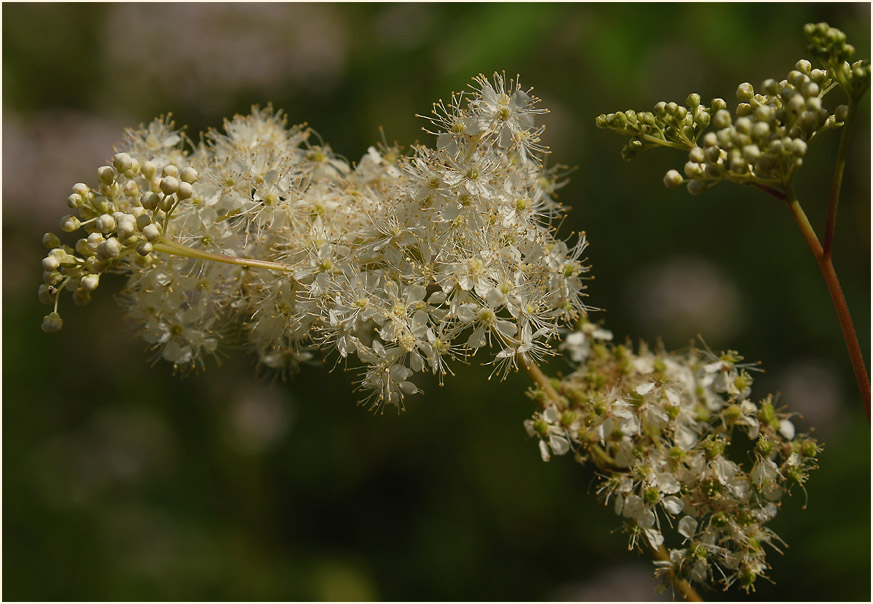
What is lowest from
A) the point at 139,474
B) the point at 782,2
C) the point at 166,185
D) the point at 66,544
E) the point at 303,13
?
the point at 66,544

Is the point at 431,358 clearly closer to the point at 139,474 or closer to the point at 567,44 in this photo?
the point at 567,44

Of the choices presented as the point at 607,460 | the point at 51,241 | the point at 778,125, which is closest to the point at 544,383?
the point at 607,460

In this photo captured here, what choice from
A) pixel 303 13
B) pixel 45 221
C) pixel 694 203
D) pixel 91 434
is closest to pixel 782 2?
pixel 694 203

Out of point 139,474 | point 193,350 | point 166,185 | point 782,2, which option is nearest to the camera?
point 166,185

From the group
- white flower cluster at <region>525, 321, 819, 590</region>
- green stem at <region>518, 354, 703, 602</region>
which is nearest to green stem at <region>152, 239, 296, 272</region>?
green stem at <region>518, 354, 703, 602</region>

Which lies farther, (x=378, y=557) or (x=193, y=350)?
(x=378, y=557)

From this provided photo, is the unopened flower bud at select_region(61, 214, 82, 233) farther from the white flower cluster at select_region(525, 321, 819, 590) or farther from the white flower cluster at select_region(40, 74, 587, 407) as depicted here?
the white flower cluster at select_region(525, 321, 819, 590)

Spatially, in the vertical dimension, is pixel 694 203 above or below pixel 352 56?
below
